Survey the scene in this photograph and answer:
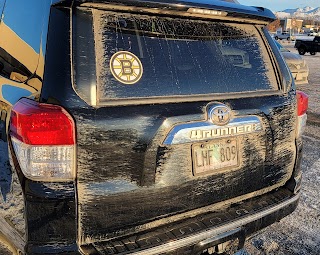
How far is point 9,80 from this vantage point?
6.98ft

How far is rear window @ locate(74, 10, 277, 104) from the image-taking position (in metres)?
1.89

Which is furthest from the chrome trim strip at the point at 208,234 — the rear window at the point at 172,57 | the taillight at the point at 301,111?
the rear window at the point at 172,57

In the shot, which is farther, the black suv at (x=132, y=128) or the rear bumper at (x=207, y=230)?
the rear bumper at (x=207, y=230)

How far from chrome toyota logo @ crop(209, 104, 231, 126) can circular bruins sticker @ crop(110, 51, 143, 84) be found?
47cm

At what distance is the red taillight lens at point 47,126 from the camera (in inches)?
69.4

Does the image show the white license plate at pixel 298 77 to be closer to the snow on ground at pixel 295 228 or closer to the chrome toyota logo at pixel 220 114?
the snow on ground at pixel 295 228

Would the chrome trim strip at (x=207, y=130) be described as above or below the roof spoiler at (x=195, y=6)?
below

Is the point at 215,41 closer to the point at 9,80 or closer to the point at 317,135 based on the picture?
the point at 9,80

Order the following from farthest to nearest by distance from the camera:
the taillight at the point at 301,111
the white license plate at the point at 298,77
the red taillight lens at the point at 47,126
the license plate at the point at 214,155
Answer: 1. the white license plate at the point at 298,77
2. the taillight at the point at 301,111
3. the license plate at the point at 214,155
4. the red taillight lens at the point at 47,126

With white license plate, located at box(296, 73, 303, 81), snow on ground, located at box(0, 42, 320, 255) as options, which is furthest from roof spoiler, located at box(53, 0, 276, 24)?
white license plate, located at box(296, 73, 303, 81)

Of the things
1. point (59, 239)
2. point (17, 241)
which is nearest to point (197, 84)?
point (59, 239)

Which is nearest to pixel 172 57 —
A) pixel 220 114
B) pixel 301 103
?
pixel 220 114

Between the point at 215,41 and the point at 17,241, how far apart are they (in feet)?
5.39

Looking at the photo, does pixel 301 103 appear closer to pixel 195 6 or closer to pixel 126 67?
pixel 195 6
